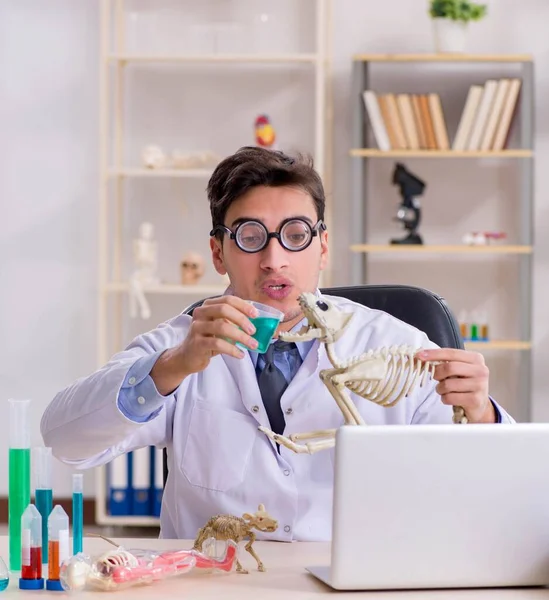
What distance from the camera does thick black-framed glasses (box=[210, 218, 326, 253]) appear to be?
63.2 inches

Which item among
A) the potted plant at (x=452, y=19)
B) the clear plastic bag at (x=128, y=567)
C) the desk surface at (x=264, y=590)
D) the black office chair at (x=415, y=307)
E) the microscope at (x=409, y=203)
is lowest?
the desk surface at (x=264, y=590)

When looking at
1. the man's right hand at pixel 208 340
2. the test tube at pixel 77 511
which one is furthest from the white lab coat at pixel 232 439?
the test tube at pixel 77 511

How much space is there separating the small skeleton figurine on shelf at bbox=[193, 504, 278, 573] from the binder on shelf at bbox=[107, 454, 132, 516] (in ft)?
8.52

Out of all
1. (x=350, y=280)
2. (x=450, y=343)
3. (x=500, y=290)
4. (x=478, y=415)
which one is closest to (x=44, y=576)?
(x=478, y=415)

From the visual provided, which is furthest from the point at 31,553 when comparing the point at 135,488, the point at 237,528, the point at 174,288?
the point at 135,488

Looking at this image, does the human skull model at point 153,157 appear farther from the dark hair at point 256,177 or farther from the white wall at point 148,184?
the dark hair at point 256,177

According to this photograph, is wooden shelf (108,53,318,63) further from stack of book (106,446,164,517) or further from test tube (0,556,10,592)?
test tube (0,556,10,592)

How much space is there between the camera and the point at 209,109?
404 centimetres

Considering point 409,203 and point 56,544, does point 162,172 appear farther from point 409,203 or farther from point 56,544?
point 56,544

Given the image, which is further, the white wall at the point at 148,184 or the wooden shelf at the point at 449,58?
the white wall at the point at 148,184

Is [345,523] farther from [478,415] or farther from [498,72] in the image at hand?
[498,72]

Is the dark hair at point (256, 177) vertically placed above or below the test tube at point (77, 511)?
above

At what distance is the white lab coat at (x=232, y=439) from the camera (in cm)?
159

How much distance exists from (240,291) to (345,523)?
2.00 feet
